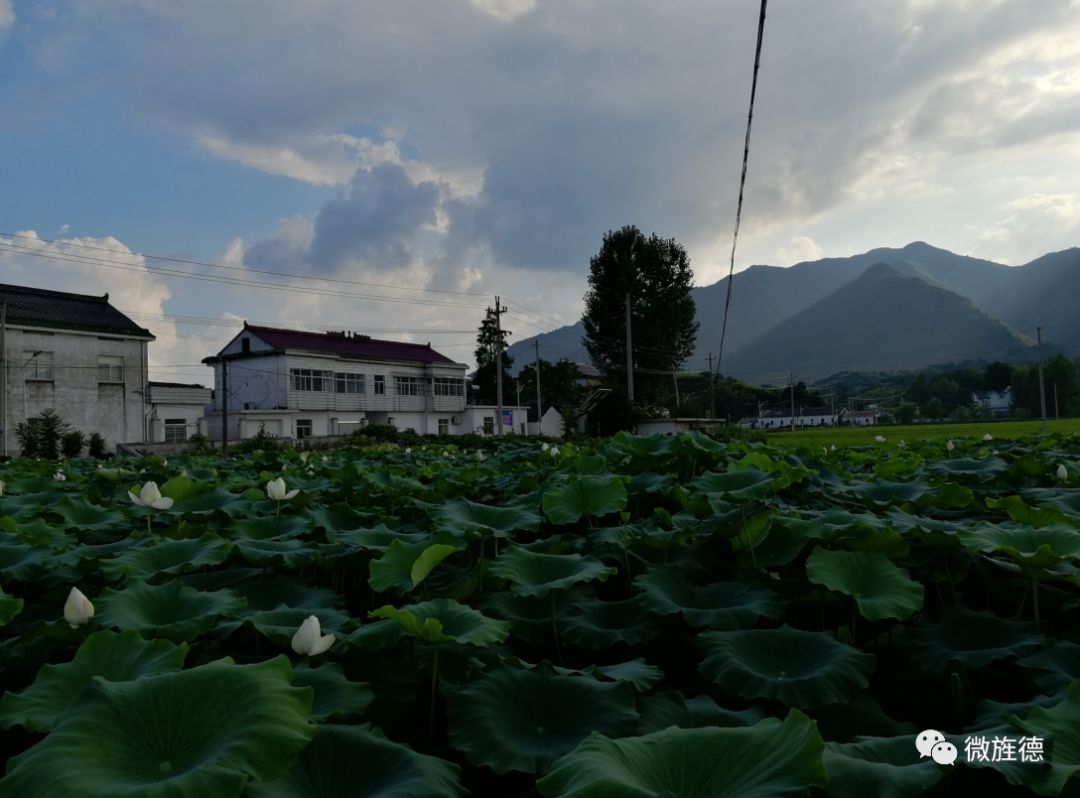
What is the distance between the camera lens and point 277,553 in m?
2.04

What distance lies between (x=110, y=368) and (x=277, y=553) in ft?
115

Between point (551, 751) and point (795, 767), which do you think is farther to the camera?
point (551, 751)

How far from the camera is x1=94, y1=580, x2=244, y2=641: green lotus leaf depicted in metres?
1.47

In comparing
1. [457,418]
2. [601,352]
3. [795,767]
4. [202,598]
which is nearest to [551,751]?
[795,767]

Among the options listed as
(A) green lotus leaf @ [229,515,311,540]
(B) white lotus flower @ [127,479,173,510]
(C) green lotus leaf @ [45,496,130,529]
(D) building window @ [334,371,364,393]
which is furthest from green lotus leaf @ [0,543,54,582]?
(D) building window @ [334,371,364,393]

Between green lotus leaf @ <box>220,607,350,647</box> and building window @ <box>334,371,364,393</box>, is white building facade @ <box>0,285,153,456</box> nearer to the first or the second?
building window @ <box>334,371,364,393</box>

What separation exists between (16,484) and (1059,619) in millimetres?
4992

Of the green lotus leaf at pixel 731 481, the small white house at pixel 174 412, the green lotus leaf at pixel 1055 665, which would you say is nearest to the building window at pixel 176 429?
the small white house at pixel 174 412

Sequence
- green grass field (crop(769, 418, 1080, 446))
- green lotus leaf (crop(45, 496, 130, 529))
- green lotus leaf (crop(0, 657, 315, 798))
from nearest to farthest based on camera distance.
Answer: green lotus leaf (crop(0, 657, 315, 798)) → green lotus leaf (crop(45, 496, 130, 529)) → green grass field (crop(769, 418, 1080, 446))

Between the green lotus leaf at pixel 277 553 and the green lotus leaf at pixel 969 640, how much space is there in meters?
1.56

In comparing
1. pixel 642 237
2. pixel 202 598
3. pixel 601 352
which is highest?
pixel 642 237

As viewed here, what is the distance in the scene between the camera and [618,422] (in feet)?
107

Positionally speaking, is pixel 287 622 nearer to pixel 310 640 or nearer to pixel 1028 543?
pixel 310 640

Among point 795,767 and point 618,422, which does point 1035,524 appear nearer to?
point 795,767
